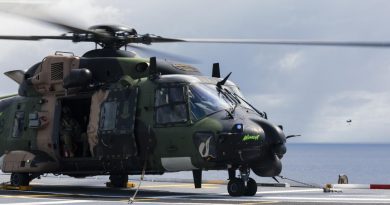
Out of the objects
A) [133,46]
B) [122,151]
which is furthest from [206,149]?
[133,46]

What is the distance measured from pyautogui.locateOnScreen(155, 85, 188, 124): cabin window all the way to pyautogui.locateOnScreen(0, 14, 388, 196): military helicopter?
0.02 meters

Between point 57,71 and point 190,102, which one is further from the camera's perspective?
point 57,71

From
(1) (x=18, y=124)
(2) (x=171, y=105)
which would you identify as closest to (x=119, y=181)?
(1) (x=18, y=124)

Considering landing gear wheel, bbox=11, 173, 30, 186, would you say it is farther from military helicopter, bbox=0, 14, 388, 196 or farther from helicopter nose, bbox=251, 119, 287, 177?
helicopter nose, bbox=251, 119, 287, 177

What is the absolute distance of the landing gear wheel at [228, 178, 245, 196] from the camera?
17422mm

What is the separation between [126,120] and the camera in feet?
61.9

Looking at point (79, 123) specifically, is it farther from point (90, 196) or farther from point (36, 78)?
point (90, 196)

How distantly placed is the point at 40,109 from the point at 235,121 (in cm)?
646

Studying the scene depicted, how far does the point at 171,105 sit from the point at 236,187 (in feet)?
8.56

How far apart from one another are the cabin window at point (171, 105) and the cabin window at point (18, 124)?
16.7 feet

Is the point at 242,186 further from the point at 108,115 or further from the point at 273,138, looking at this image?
the point at 108,115

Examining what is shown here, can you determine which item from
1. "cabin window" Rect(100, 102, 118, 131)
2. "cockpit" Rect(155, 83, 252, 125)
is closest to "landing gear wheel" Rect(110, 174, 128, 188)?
"cabin window" Rect(100, 102, 118, 131)

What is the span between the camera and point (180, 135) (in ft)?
58.6

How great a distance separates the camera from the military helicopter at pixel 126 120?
57.2 feet
